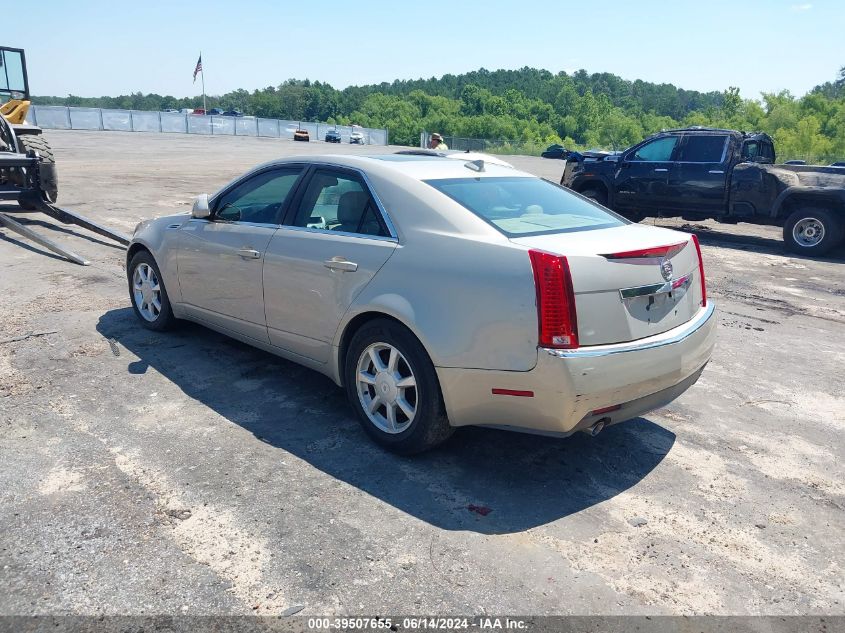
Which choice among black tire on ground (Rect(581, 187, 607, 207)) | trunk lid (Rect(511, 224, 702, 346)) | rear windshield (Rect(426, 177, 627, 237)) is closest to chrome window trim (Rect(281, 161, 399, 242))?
rear windshield (Rect(426, 177, 627, 237))

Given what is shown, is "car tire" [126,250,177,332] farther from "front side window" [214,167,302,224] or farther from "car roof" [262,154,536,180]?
"car roof" [262,154,536,180]

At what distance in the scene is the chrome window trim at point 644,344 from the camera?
3270 mm

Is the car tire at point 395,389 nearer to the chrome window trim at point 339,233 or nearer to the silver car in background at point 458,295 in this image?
the silver car in background at point 458,295

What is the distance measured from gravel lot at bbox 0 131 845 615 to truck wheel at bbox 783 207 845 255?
666 cm

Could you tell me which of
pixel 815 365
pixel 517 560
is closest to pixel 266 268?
pixel 517 560

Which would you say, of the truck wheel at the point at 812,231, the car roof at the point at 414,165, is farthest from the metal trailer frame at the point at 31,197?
the truck wheel at the point at 812,231

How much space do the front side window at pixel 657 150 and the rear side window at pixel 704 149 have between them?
10.0 inches

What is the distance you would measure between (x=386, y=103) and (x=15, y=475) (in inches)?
6176

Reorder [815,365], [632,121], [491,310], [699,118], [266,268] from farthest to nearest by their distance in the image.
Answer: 1. [632,121]
2. [699,118]
3. [815,365]
4. [266,268]
5. [491,310]

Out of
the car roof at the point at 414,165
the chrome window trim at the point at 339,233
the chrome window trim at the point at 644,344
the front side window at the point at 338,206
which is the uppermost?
the car roof at the point at 414,165

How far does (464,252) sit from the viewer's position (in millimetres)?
3576

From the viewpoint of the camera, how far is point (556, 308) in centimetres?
327

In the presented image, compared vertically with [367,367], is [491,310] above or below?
above

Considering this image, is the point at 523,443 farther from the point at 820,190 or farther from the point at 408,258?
the point at 820,190
